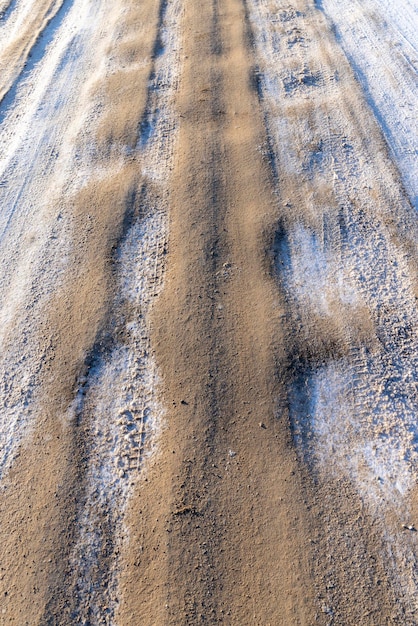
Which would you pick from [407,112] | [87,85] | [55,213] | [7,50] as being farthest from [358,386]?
[7,50]

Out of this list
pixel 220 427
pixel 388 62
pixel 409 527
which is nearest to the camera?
pixel 409 527

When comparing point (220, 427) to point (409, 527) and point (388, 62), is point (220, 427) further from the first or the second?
point (388, 62)

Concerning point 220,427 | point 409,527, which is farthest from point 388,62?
point 409,527

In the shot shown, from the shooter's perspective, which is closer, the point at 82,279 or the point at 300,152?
the point at 82,279

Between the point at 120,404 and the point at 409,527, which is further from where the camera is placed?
the point at 120,404

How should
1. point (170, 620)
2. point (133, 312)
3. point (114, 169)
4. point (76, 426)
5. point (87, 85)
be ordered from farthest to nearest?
point (87, 85) < point (114, 169) < point (133, 312) < point (76, 426) < point (170, 620)

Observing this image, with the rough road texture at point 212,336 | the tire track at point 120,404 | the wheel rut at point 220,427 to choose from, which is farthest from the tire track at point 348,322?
the tire track at point 120,404

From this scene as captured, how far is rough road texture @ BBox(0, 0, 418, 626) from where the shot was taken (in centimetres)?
311

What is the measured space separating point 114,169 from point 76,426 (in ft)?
10.7

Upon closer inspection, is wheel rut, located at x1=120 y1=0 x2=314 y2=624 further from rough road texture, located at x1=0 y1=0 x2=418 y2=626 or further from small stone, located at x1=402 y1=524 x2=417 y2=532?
small stone, located at x1=402 y1=524 x2=417 y2=532

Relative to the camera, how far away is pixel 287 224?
4961mm

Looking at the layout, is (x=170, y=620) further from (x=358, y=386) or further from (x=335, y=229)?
(x=335, y=229)

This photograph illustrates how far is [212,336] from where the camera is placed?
4.16m

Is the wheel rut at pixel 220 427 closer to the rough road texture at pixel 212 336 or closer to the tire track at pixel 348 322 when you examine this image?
the rough road texture at pixel 212 336
